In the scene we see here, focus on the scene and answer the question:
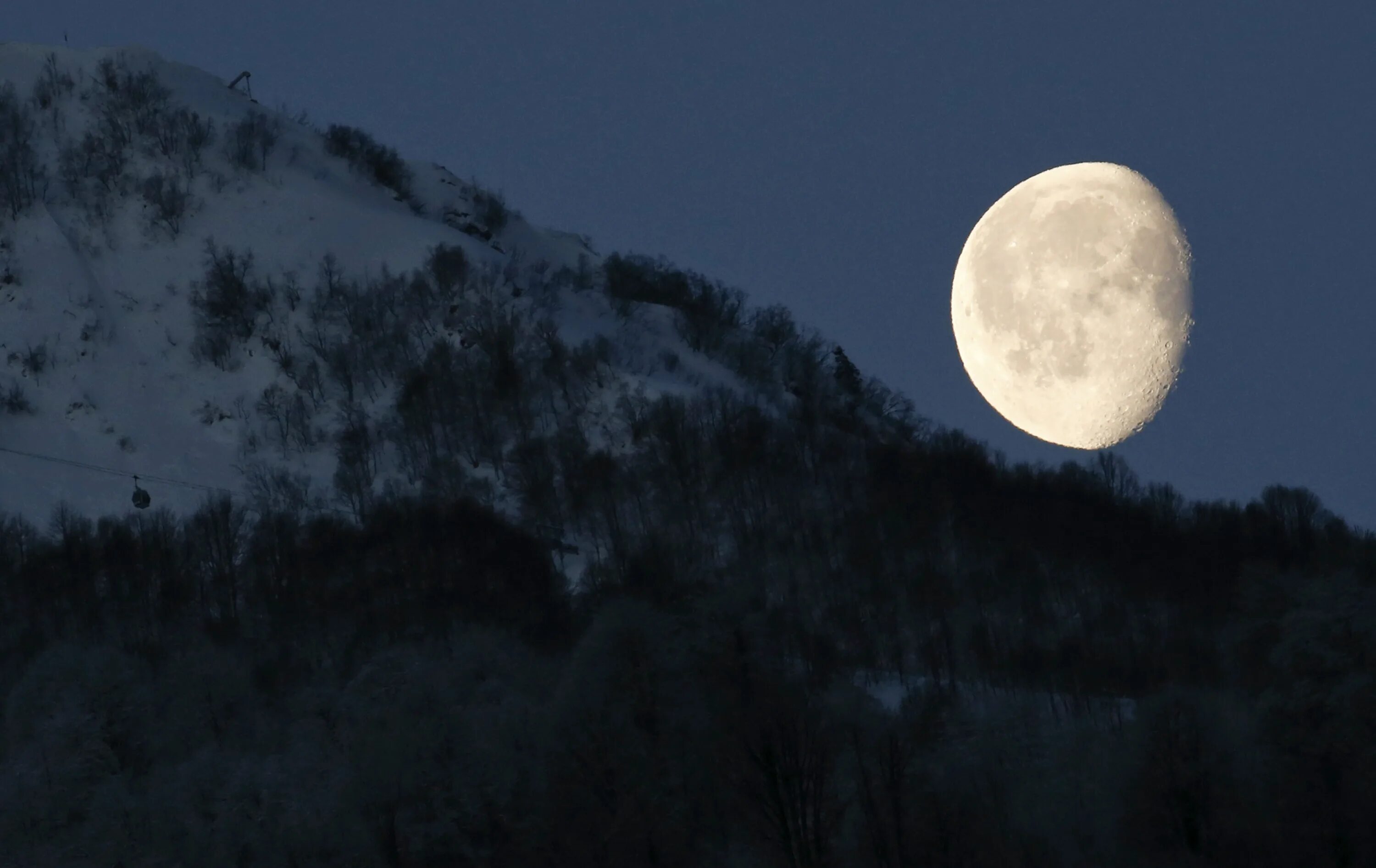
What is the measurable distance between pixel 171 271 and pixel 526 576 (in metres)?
67.0

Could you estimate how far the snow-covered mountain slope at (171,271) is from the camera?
422 feet

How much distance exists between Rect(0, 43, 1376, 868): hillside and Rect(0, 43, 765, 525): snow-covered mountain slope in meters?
0.52

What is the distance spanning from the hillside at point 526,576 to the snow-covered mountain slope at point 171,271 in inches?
20.6

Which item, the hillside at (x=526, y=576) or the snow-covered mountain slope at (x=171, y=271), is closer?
the hillside at (x=526, y=576)

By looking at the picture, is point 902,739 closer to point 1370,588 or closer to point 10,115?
point 1370,588

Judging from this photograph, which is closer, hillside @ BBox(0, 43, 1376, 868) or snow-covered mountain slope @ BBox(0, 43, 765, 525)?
hillside @ BBox(0, 43, 1376, 868)

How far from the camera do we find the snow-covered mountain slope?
12862cm

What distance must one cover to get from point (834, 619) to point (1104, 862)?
4891cm

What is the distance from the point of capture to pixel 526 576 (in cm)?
10350

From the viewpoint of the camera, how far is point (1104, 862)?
52.5 metres

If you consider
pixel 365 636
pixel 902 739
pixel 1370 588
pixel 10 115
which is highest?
pixel 10 115

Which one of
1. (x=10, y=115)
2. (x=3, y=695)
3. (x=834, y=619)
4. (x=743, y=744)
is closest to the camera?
(x=743, y=744)

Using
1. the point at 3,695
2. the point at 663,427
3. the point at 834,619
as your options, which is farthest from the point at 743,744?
the point at 663,427

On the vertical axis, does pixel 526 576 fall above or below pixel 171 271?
below
